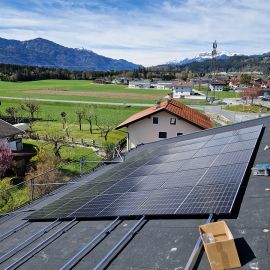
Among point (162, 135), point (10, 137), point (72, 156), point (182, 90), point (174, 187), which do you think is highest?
point (174, 187)

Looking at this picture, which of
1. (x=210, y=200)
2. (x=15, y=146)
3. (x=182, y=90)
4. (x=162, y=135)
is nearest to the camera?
(x=210, y=200)

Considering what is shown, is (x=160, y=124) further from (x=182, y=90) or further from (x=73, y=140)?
(x=182, y=90)

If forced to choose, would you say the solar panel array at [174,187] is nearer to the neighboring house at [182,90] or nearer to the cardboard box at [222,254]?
the cardboard box at [222,254]

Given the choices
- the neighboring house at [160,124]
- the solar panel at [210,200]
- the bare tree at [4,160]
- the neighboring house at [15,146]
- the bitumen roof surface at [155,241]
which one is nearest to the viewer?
the bitumen roof surface at [155,241]

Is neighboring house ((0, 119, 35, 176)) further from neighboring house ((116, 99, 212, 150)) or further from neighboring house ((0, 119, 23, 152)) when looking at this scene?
neighboring house ((116, 99, 212, 150))

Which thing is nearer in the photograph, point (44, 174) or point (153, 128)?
point (44, 174)

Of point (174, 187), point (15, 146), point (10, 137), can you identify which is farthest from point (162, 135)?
point (174, 187)

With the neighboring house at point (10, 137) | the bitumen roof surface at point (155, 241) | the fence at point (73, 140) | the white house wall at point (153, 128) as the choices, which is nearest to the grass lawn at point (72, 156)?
the fence at point (73, 140)
